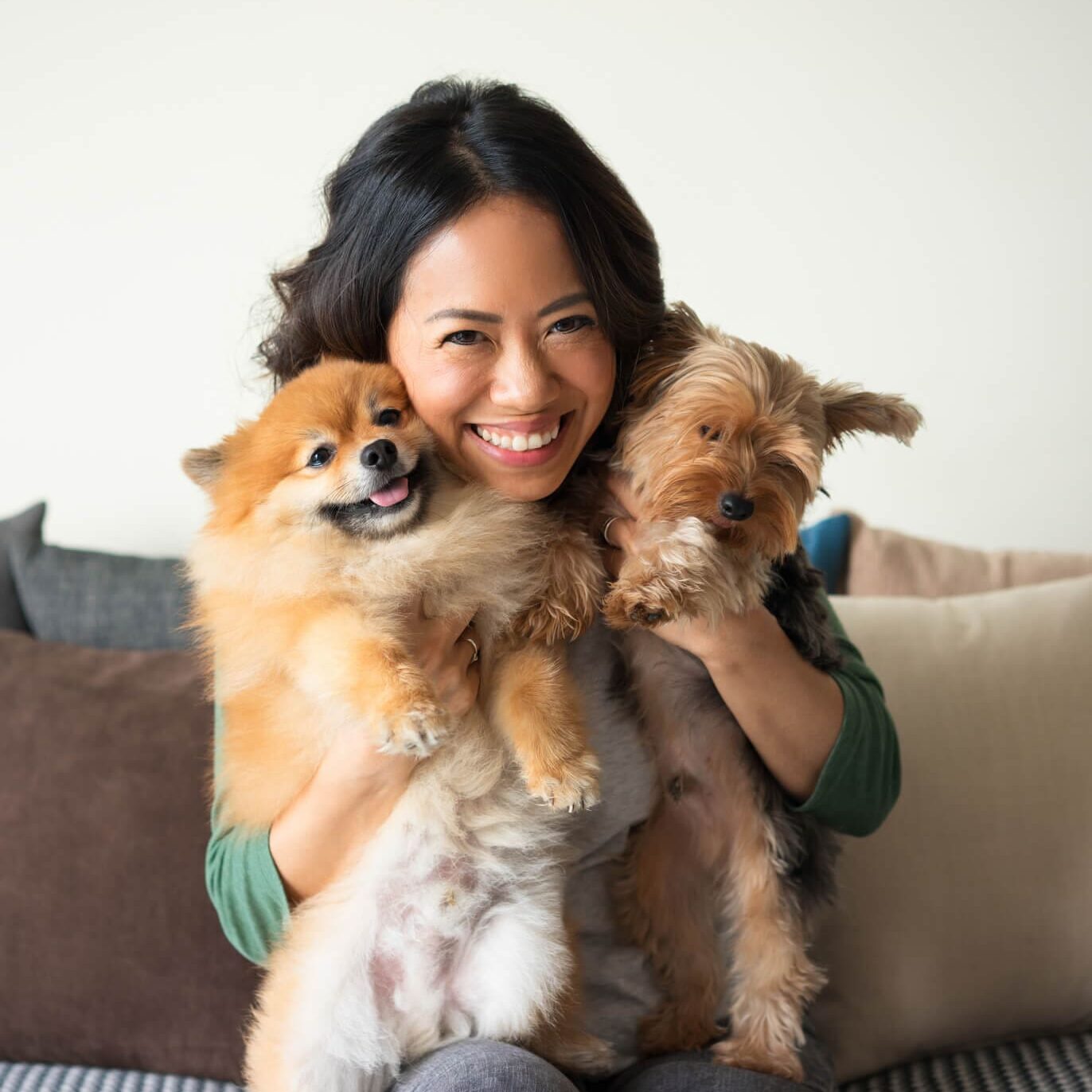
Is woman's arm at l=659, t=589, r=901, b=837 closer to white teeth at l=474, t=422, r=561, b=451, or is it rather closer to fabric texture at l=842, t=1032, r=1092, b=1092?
white teeth at l=474, t=422, r=561, b=451

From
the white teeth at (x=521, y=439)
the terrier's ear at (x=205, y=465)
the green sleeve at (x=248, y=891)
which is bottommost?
the green sleeve at (x=248, y=891)

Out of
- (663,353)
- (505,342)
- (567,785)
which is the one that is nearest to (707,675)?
(567,785)

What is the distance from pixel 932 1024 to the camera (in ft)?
6.24

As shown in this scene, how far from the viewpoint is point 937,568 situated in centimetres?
234

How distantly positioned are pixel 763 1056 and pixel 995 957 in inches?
24.1

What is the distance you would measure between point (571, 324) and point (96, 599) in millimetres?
1376

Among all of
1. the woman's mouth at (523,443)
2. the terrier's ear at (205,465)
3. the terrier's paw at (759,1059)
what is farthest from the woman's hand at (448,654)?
the terrier's paw at (759,1059)

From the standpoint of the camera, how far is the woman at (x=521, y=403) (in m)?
1.42

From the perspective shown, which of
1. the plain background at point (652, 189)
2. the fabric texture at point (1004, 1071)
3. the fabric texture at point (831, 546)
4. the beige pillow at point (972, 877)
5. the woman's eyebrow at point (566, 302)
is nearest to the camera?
the woman's eyebrow at point (566, 302)

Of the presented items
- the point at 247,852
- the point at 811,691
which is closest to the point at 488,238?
the point at 811,691

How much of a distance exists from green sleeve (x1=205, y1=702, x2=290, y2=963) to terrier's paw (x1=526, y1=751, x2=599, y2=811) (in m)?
0.41

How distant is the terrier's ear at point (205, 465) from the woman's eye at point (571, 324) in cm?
54

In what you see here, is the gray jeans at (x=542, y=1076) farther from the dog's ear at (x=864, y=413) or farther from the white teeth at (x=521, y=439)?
the dog's ear at (x=864, y=413)

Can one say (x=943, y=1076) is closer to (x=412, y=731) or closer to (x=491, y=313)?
(x=412, y=731)
